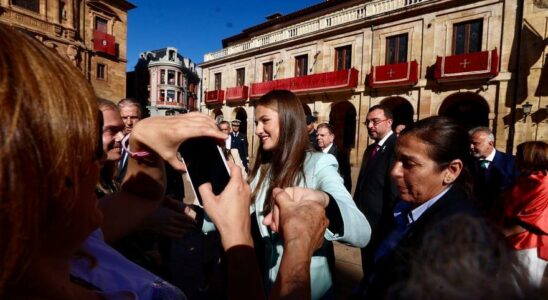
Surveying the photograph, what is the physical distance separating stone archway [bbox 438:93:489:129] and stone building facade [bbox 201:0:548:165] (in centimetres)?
4

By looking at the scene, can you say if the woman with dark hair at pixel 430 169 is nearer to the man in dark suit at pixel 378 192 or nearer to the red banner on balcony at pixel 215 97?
the man in dark suit at pixel 378 192

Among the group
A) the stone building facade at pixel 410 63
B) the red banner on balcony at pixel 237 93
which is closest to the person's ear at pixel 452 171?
the stone building facade at pixel 410 63

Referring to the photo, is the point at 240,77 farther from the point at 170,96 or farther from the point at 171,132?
the point at 170,96

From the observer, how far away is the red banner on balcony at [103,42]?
20484mm

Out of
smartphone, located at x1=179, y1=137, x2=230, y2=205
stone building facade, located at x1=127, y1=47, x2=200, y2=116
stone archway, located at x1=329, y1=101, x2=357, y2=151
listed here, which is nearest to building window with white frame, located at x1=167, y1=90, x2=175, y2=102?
stone building facade, located at x1=127, y1=47, x2=200, y2=116

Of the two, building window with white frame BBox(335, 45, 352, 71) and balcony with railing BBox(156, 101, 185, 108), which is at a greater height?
building window with white frame BBox(335, 45, 352, 71)

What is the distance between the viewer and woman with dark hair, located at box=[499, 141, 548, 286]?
2270 millimetres

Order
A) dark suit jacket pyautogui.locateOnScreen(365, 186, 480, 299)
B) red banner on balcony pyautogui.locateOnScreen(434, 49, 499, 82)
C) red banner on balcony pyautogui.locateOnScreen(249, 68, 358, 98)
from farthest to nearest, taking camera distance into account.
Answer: red banner on balcony pyautogui.locateOnScreen(249, 68, 358, 98)
red banner on balcony pyautogui.locateOnScreen(434, 49, 499, 82)
dark suit jacket pyautogui.locateOnScreen(365, 186, 480, 299)

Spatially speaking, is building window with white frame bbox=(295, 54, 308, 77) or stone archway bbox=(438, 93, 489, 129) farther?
building window with white frame bbox=(295, 54, 308, 77)

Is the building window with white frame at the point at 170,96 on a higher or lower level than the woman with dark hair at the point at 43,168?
higher

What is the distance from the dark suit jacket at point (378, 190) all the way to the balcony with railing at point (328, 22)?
1277cm

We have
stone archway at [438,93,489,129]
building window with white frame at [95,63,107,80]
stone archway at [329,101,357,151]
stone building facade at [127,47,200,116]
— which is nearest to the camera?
stone archway at [438,93,489,129]

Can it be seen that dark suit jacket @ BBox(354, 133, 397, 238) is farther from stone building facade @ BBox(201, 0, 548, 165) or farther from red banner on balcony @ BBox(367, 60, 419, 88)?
red banner on balcony @ BBox(367, 60, 419, 88)

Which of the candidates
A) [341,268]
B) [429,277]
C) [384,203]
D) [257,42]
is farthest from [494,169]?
[257,42]
